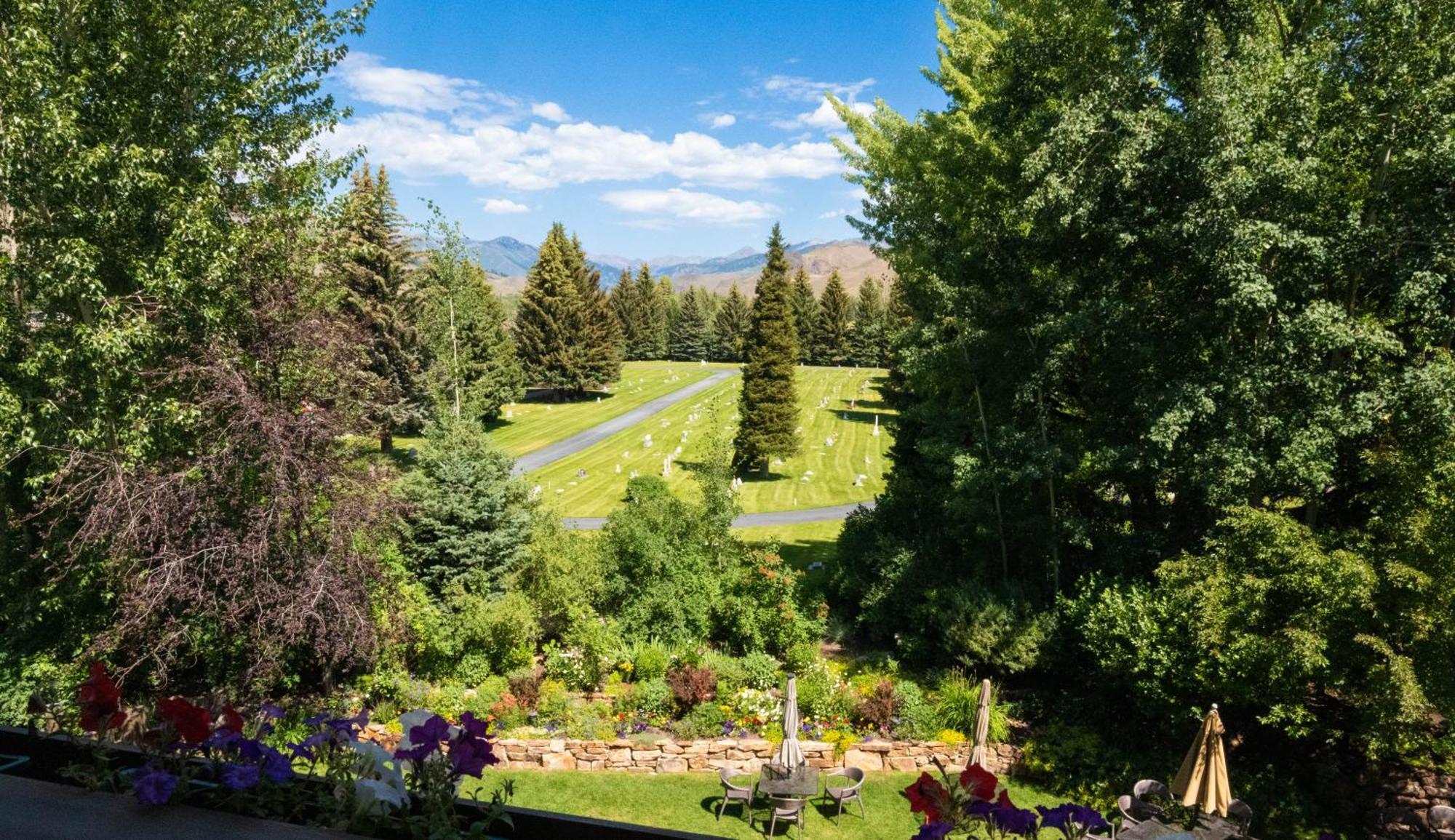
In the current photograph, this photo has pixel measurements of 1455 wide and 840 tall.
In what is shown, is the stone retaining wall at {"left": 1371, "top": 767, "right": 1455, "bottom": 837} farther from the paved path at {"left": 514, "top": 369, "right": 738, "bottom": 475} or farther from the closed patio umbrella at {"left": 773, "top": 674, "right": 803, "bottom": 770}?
the paved path at {"left": 514, "top": 369, "right": 738, "bottom": 475}

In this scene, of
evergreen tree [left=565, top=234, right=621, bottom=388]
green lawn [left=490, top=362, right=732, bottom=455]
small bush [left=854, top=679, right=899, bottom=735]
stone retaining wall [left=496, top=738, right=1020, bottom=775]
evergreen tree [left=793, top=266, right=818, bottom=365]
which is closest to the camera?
stone retaining wall [left=496, top=738, right=1020, bottom=775]

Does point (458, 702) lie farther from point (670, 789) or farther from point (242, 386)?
point (242, 386)

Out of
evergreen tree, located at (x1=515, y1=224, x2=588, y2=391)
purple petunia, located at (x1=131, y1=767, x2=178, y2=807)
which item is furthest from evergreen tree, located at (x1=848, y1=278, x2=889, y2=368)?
purple petunia, located at (x1=131, y1=767, x2=178, y2=807)

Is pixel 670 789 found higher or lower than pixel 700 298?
lower

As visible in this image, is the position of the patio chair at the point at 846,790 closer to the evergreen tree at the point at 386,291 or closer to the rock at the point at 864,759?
the rock at the point at 864,759

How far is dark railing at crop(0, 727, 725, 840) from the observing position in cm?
212

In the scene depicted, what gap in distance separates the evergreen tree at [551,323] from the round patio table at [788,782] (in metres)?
47.5

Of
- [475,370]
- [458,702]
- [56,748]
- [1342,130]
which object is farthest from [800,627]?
[475,370]

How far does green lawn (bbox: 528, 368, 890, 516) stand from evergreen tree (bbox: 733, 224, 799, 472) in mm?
1150

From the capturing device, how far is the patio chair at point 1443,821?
888 cm

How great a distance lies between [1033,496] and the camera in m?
14.6

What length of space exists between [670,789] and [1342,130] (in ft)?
44.0

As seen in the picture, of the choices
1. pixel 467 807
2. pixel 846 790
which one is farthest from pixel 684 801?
pixel 467 807

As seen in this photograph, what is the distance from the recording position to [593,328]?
57062mm
